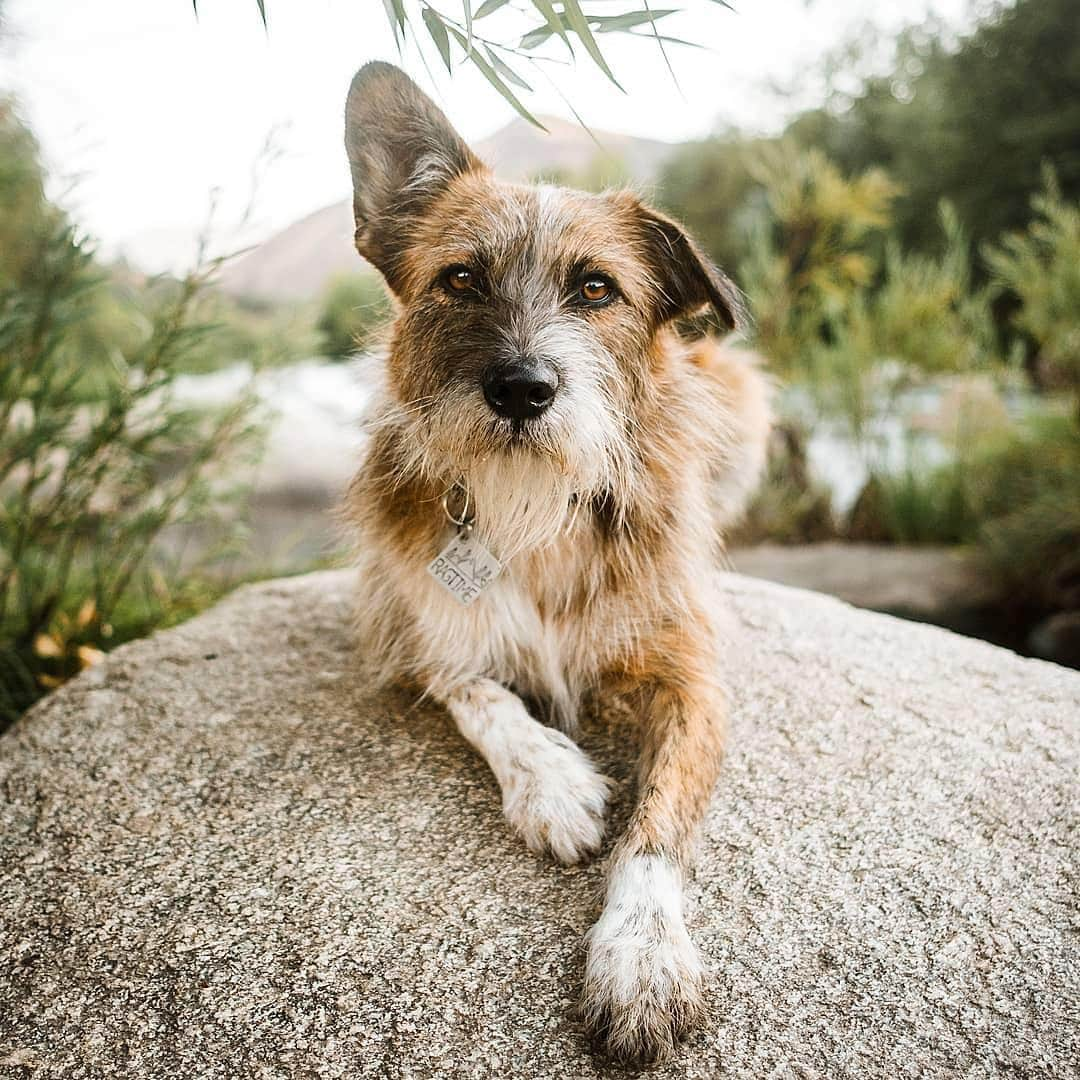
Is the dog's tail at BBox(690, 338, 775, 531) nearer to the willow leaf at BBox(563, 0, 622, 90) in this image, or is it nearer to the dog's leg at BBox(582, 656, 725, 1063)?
the dog's leg at BBox(582, 656, 725, 1063)

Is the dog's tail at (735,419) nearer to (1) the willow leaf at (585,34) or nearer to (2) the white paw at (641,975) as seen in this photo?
(1) the willow leaf at (585,34)

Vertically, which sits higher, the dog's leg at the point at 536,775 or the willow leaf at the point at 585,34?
the willow leaf at the point at 585,34

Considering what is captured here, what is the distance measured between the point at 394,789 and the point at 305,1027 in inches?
27.1

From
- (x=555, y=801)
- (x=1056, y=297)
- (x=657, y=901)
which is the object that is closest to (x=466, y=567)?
(x=555, y=801)

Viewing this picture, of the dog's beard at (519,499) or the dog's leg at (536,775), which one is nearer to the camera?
the dog's leg at (536,775)

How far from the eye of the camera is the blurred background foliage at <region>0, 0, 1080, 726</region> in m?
3.38

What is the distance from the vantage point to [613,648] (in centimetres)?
257

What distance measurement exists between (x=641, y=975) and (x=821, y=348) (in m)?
7.24

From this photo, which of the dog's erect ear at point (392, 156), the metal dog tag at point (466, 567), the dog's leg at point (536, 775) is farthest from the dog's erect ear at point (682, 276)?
the dog's leg at point (536, 775)

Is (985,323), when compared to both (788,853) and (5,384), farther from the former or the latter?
(5,384)

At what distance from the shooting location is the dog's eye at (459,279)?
249 centimetres

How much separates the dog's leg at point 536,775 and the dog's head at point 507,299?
57cm

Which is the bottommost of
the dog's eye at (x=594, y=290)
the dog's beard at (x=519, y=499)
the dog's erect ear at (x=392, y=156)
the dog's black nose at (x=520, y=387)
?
the dog's beard at (x=519, y=499)

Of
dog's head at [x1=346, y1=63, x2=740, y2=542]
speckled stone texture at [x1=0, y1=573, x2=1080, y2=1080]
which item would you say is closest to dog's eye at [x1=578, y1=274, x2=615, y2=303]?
dog's head at [x1=346, y1=63, x2=740, y2=542]
